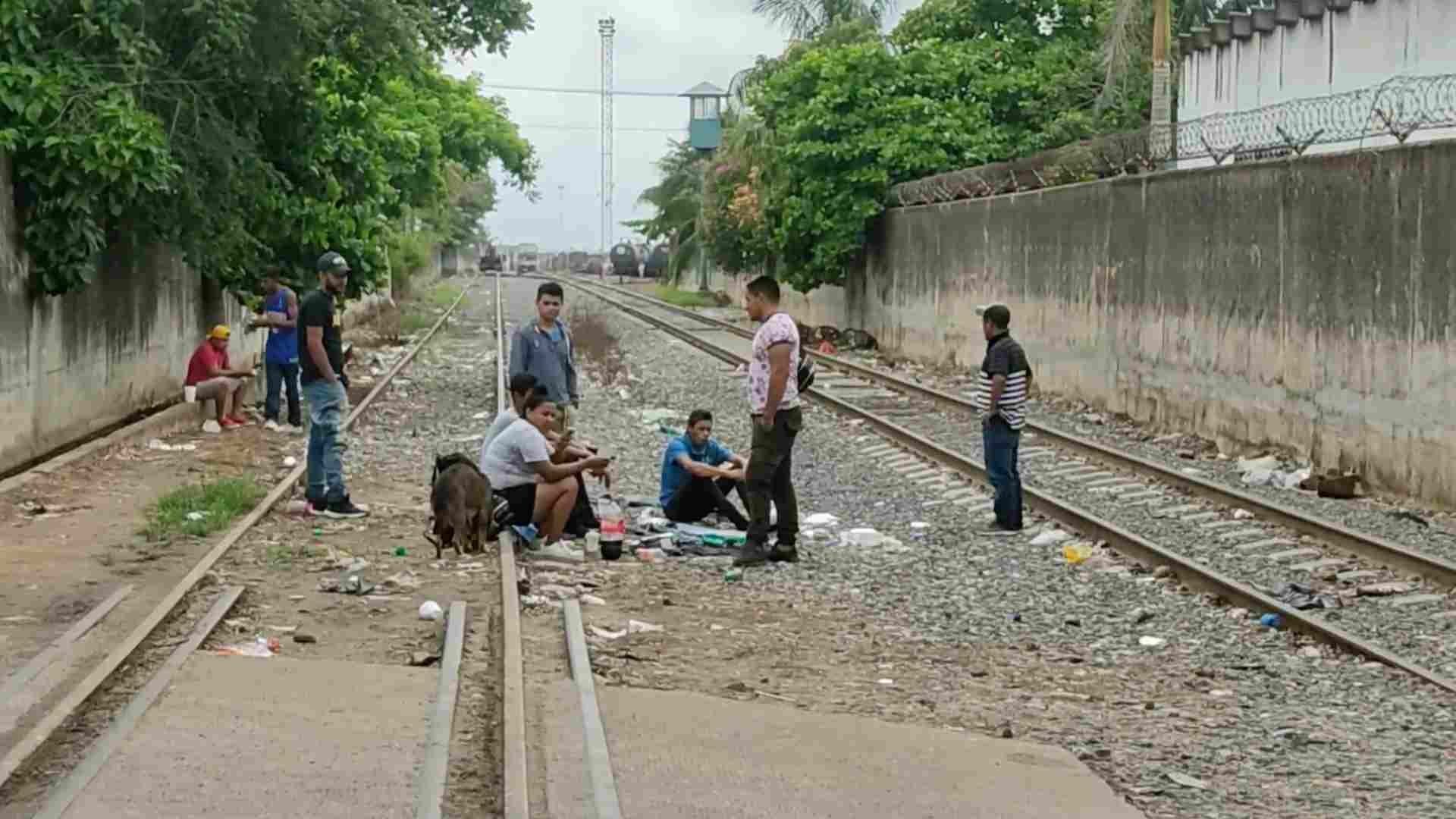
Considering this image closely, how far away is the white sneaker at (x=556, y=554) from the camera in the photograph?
40.5 feet

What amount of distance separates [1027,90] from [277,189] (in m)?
22.2

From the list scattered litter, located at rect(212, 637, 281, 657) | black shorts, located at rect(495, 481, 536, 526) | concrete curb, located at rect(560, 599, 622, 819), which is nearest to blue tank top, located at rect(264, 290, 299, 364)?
black shorts, located at rect(495, 481, 536, 526)

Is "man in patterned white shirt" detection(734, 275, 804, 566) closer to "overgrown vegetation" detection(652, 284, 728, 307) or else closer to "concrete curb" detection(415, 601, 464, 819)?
"concrete curb" detection(415, 601, 464, 819)

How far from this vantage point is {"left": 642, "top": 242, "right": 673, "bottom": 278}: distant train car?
99.6m

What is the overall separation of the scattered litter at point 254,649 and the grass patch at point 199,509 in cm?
378

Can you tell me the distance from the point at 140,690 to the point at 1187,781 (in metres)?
4.08

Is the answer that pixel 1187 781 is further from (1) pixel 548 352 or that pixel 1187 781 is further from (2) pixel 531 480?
(1) pixel 548 352

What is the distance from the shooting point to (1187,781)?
7301 mm

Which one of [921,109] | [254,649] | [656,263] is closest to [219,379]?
[254,649]

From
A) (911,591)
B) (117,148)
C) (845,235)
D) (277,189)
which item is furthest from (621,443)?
(845,235)

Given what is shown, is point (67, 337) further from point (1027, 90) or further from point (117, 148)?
point (1027, 90)

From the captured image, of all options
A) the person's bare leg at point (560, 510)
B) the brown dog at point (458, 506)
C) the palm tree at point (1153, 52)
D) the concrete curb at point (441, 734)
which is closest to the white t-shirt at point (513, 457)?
the person's bare leg at point (560, 510)

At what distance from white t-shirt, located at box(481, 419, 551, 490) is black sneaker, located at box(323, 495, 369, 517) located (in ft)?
5.92

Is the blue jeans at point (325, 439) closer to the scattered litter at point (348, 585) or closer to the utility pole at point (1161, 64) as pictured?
the scattered litter at point (348, 585)
